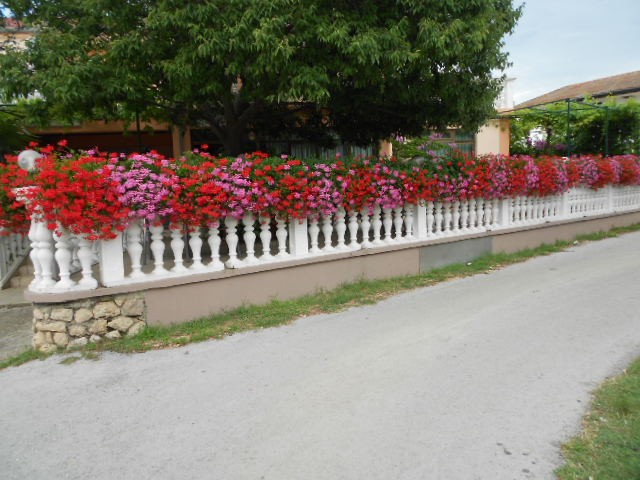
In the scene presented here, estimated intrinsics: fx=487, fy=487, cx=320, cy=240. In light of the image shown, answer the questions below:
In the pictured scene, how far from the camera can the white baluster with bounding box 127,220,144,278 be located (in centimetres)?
453

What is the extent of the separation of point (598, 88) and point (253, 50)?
28231 mm

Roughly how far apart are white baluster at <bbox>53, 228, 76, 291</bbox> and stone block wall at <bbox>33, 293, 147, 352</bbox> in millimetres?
170

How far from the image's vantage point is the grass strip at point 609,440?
7.94ft

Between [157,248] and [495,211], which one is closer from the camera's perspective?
[157,248]

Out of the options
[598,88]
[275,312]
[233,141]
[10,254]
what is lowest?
[275,312]

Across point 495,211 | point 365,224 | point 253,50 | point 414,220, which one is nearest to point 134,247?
point 253,50

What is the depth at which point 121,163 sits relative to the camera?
4395 mm

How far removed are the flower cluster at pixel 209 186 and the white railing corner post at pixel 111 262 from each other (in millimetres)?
171

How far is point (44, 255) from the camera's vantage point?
4219 millimetres

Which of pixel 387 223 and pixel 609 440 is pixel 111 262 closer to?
pixel 387 223

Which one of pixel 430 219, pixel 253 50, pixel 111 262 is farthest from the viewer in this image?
pixel 430 219

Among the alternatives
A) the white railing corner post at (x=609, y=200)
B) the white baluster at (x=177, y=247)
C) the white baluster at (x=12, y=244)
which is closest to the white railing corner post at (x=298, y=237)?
the white baluster at (x=177, y=247)

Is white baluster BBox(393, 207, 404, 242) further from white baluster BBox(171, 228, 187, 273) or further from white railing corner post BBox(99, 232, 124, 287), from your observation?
white railing corner post BBox(99, 232, 124, 287)

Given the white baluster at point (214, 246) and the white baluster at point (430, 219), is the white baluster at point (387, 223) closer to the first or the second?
the white baluster at point (430, 219)
